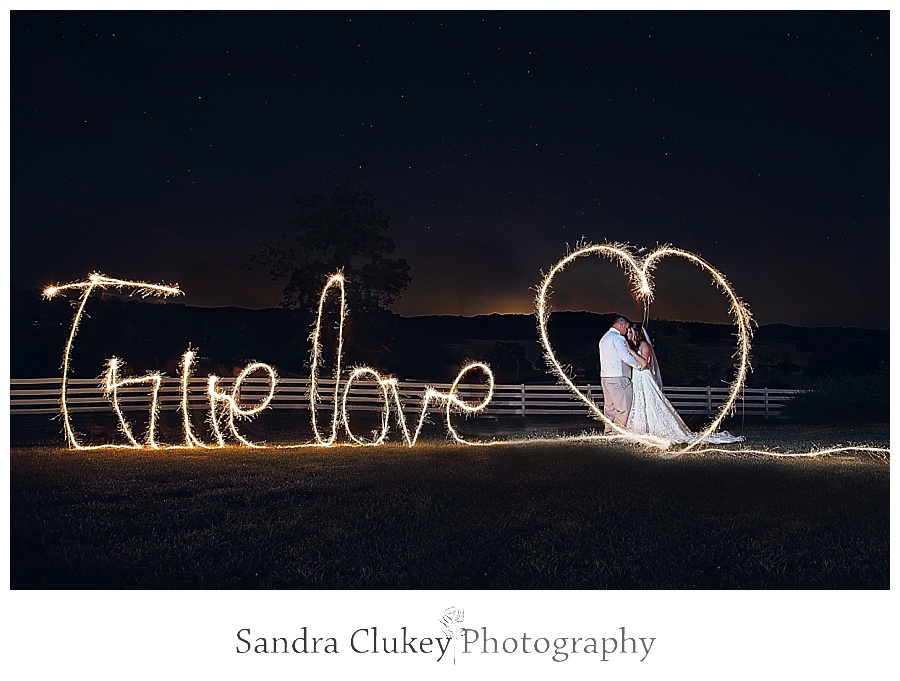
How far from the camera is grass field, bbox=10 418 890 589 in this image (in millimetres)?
5090

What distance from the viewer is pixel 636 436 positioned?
9.20 m

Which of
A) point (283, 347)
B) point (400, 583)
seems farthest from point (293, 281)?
point (400, 583)

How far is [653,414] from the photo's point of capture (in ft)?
33.8

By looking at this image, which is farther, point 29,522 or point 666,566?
point 29,522

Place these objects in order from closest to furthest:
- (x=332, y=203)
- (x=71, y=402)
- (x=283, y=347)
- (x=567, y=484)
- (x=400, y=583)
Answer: (x=400, y=583) → (x=567, y=484) → (x=71, y=402) → (x=332, y=203) → (x=283, y=347)

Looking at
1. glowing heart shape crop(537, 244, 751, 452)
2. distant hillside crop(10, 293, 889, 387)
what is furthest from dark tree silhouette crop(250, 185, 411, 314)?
glowing heart shape crop(537, 244, 751, 452)

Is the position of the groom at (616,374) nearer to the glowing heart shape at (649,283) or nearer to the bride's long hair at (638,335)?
the bride's long hair at (638,335)

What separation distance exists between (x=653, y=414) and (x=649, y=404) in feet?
0.44

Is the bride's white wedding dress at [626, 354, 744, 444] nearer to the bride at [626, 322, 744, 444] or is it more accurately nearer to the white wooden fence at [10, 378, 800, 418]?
the bride at [626, 322, 744, 444]

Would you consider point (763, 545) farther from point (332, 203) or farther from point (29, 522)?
point (332, 203)

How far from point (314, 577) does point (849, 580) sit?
3.43 meters

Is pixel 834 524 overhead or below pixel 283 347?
below

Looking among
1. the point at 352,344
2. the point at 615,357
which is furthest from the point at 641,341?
the point at 352,344

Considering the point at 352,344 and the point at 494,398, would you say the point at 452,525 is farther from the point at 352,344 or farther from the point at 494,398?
the point at 352,344
